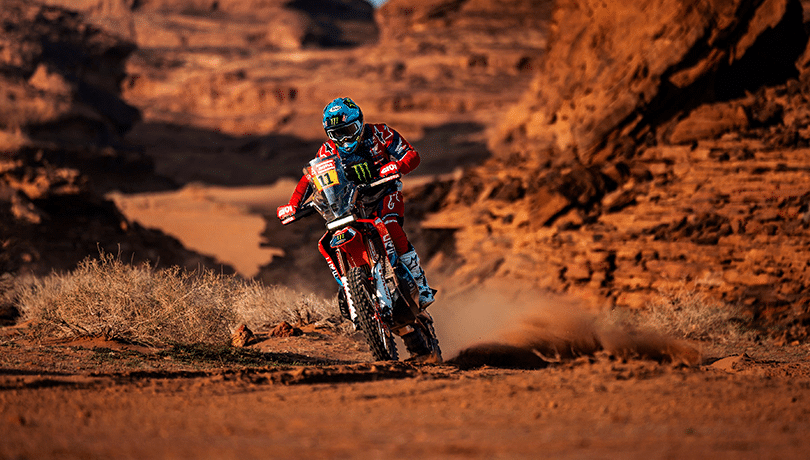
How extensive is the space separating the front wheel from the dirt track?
2.10ft

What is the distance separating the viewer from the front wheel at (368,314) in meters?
6.70

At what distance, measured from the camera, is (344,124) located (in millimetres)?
7141

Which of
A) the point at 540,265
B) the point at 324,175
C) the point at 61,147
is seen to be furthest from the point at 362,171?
the point at 61,147

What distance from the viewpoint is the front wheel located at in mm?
Result: 6699

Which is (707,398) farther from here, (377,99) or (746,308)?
(377,99)

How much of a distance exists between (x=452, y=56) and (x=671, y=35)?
4853 cm

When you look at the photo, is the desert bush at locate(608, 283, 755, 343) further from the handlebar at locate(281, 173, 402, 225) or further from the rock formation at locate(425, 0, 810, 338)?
the handlebar at locate(281, 173, 402, 225)

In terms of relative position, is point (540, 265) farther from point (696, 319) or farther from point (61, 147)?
point (61, 147)

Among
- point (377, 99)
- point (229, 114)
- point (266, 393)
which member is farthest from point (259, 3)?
point (266, 393)

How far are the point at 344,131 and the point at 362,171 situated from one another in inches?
16.0

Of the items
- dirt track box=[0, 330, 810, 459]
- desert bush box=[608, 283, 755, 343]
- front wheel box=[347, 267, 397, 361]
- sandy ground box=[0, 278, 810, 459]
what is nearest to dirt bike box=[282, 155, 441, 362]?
front wheel box=[347, 267, 397, 361]

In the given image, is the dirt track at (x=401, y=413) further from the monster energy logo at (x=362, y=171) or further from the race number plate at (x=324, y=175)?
the monster energy logo at (x=362, y=171)

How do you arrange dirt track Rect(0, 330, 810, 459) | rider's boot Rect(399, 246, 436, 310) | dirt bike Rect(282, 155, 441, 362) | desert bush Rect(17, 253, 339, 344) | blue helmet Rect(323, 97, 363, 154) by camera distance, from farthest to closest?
desert bush Rect(17, 253, 339, 344) → rider's boot Rect(399, 246, 436, 310) → blue helmet Rect(323, 97, 363, 154) → dirt bike Rect(282, 155, 441, 362) → dirt track Rect(0, 330, 810, 459)

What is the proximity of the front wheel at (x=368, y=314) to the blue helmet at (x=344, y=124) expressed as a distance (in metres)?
1.25
